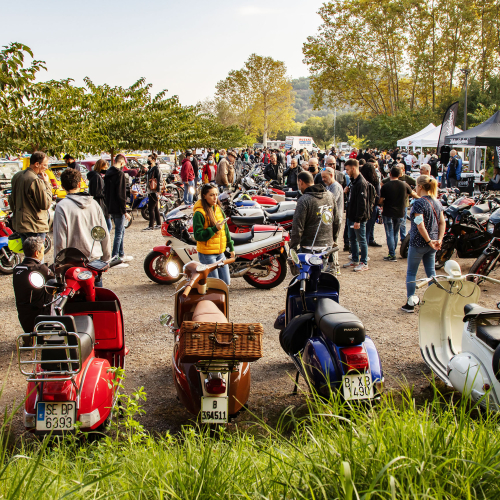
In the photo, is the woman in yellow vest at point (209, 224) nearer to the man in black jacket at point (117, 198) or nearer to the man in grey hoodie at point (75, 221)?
the man in grey hoodie at point (75, 221)

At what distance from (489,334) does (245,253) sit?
4.39m

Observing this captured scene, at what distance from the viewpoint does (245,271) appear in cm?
743

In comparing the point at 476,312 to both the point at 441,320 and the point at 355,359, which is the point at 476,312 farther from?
the point at 355,359

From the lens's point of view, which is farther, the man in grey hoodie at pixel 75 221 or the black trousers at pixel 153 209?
the black trousers at pixel 153 209

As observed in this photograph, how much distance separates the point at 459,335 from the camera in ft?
13.8

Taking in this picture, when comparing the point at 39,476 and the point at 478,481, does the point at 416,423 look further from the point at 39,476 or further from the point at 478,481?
the point at 39,476

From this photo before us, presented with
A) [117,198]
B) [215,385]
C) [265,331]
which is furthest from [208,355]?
[117,198]

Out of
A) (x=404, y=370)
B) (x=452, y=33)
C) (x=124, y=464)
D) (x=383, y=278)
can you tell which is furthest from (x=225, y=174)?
(x=452, y=33)

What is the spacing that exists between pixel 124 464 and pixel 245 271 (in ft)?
16.5

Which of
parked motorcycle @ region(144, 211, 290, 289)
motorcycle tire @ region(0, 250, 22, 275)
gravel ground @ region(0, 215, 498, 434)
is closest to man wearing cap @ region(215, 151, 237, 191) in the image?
gravel ground @ region(0, 215, 498, 434)

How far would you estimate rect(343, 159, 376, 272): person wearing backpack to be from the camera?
27.3ft

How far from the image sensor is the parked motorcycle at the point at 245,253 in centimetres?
738

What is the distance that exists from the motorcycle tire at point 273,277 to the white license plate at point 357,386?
14.2 feet

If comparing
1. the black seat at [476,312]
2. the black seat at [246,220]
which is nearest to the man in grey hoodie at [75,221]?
the black seat at [476,312]
